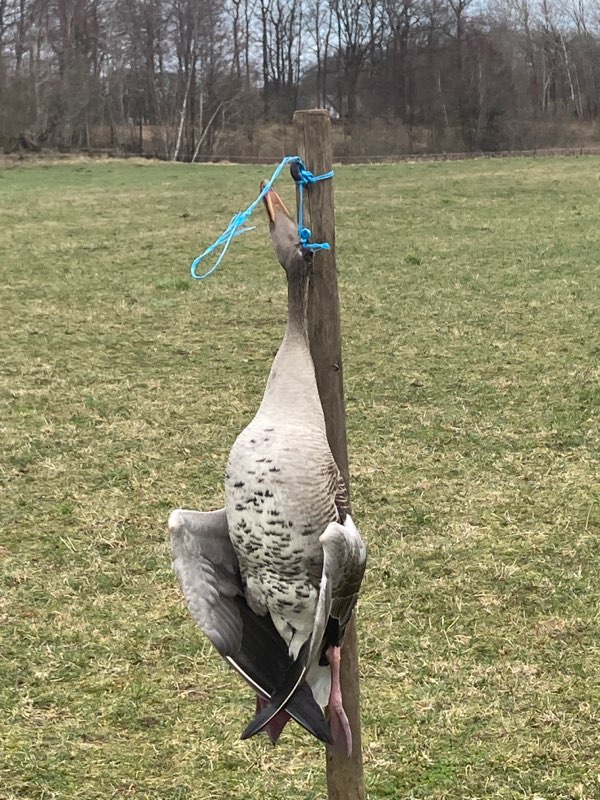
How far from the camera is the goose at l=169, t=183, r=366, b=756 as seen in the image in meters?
1.79

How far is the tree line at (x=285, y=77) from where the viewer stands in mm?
42406

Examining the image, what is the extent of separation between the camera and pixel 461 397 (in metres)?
6.55

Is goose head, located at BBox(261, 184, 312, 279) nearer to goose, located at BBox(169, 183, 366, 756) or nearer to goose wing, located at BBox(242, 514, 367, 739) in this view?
goose, located at BBox(169, 183, 366, 756)

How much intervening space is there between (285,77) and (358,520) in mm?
52796

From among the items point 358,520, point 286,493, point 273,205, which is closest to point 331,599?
point 286,493

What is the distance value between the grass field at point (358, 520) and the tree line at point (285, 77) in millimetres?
32046

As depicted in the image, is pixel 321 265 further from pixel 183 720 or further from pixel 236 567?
pixel 183 720

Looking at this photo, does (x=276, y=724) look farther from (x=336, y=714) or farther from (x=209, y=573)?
(x=209, y=573)

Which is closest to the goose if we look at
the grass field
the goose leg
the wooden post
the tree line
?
the goose leg

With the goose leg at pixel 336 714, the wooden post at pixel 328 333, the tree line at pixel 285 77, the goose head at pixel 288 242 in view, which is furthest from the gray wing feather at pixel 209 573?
the tree line at pixel 285 77

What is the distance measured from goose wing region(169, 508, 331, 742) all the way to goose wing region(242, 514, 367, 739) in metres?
0.06

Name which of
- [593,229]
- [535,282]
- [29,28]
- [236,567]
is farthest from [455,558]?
[29,28]

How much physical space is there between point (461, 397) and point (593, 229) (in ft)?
26.5

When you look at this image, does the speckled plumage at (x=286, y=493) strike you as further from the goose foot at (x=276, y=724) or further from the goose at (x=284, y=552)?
the goose foot at (x=276, y=724)
